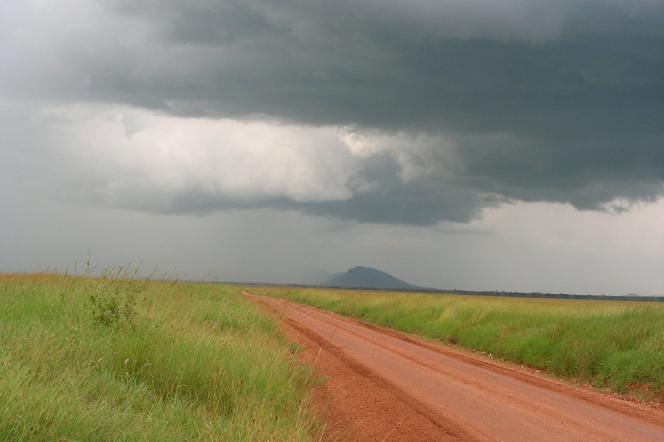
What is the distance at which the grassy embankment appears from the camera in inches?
245

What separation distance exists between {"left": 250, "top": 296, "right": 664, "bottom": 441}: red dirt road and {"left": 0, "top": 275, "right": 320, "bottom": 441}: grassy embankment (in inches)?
38.4

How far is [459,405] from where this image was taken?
11703mm

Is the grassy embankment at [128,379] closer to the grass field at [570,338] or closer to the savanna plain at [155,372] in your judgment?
the savanna plain at [155,372]

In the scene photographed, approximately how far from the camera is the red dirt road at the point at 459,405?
32.2 feet

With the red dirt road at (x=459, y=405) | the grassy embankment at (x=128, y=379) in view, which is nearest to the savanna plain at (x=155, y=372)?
the grassy embankment at (x=128, y=379)

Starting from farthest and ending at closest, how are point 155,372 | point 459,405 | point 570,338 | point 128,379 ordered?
Answer: 1. point 570,338
2. point 459,405
3. point 155,372
4. point 128,379

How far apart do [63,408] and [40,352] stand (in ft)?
7.42

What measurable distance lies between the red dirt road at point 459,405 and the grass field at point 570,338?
1.53 meters

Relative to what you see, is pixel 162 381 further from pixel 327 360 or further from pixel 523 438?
pixel 327 360

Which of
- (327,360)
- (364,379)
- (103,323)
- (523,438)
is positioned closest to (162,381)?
(103,323)

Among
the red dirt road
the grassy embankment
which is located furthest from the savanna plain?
the red dirt road

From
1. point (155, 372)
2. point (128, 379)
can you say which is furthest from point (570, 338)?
point (128, 379)

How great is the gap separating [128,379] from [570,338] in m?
15.0

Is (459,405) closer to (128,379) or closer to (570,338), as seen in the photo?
(128,379)
